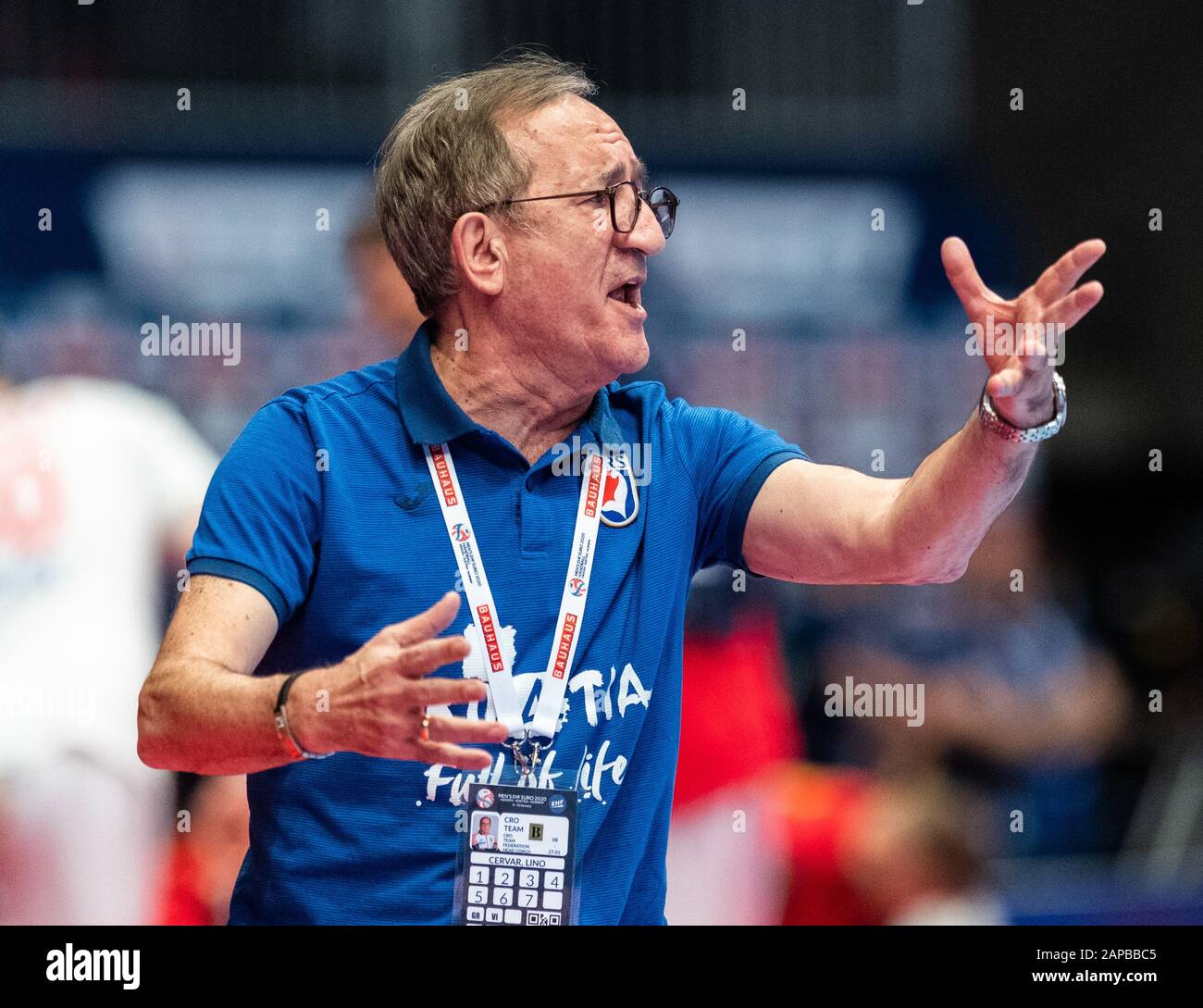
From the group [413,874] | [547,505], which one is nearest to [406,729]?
[413,874]

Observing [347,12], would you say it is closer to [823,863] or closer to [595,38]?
[595,38]

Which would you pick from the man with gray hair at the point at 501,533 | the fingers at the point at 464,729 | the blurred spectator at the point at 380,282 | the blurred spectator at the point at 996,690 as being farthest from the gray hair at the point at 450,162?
the blurred spectator at the point at 996,690

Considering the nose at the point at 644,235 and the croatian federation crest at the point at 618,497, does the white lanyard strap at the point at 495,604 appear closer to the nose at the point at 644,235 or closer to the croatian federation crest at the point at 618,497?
the croatian federation crest at the point at 618,497

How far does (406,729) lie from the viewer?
1860 millimetres

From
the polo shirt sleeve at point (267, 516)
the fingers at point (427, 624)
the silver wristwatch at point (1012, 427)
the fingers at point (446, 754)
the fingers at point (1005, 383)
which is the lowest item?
the fingers at point (446, 754)

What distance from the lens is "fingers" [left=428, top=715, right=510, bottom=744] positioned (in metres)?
1.86

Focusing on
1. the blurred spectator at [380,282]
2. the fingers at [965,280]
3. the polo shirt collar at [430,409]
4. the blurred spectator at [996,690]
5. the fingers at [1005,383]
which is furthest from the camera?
the blurred spectator at [996,690]

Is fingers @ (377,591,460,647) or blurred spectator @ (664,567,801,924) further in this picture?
blurred spectator @ (664,567,801,924)

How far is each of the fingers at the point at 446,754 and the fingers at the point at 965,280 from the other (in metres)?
0.95

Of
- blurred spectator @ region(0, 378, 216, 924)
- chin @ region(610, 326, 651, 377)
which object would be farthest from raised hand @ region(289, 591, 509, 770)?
blurred spectator @ region(0, 378, 216, 924)

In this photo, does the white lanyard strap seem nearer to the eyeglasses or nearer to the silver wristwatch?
the eyeglasses

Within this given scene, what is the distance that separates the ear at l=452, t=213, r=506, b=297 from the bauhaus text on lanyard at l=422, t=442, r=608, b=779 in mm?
302

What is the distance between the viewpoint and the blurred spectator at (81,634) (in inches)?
143

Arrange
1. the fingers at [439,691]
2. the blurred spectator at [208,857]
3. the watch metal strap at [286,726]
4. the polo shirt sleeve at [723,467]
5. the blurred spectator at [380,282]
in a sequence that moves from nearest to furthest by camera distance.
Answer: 1. the fingers at [439,691]
2. the watch metal strap at [286,726]
3. the polo shirt sleeve at [723,467]
4. the blurred spectator at [208,857]
5. the blurred spectator at [380,282]
